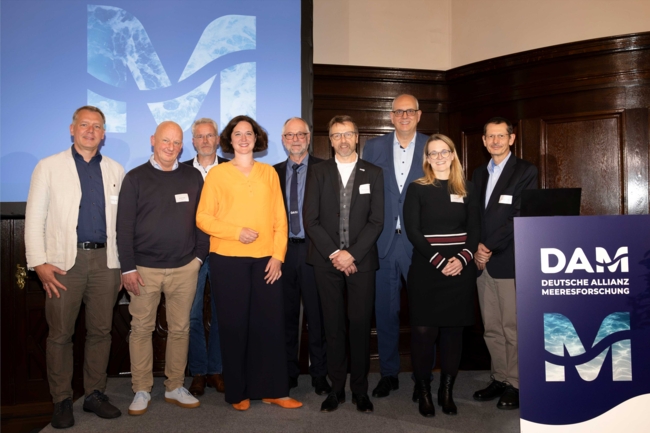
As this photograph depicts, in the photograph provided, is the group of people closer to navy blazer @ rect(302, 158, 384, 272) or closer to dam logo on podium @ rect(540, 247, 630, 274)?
navy blazer @ rect(302, 158, 384, 272)

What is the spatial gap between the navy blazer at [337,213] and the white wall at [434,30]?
2.33 m

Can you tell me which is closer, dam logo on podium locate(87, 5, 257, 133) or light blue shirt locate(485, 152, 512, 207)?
light blue shirt locate(485, 152, 512, 207)

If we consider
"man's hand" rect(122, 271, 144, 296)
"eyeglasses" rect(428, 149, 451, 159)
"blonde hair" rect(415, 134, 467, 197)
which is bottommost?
"man's hand" rect(122, 271, 144, 296)

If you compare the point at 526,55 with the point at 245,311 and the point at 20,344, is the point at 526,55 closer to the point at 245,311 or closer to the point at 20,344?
the point at 245,311

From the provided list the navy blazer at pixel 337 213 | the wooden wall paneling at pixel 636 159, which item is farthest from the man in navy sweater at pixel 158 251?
the wooden wall paneling at pixel 636 159

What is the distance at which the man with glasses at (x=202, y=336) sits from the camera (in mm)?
3508

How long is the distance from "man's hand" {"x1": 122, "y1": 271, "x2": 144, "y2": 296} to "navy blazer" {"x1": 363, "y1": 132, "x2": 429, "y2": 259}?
1.58 meters

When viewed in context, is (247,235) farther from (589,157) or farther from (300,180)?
(589,157)

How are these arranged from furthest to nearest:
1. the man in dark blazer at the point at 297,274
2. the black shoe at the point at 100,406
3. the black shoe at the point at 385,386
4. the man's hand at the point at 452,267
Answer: the man in dark blazer at the point at 297,274 < the black shoe at the point at 385,386 < the black shoe at the point at 100,406 < the man's hand at the point at 452,267

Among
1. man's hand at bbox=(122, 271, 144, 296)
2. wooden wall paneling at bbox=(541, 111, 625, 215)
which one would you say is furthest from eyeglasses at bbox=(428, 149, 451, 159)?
man's hand at bbox=(122, 271, 144, 296)

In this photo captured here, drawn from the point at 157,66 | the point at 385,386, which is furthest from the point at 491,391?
the point at 157,66

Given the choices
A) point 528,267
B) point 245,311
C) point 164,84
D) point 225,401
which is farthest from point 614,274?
point 164,84

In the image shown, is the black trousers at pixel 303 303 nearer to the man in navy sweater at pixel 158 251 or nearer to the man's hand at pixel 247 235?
the man's hand at pixel 247 235

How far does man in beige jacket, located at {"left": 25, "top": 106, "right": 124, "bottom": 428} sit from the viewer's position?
3021 millimetres
